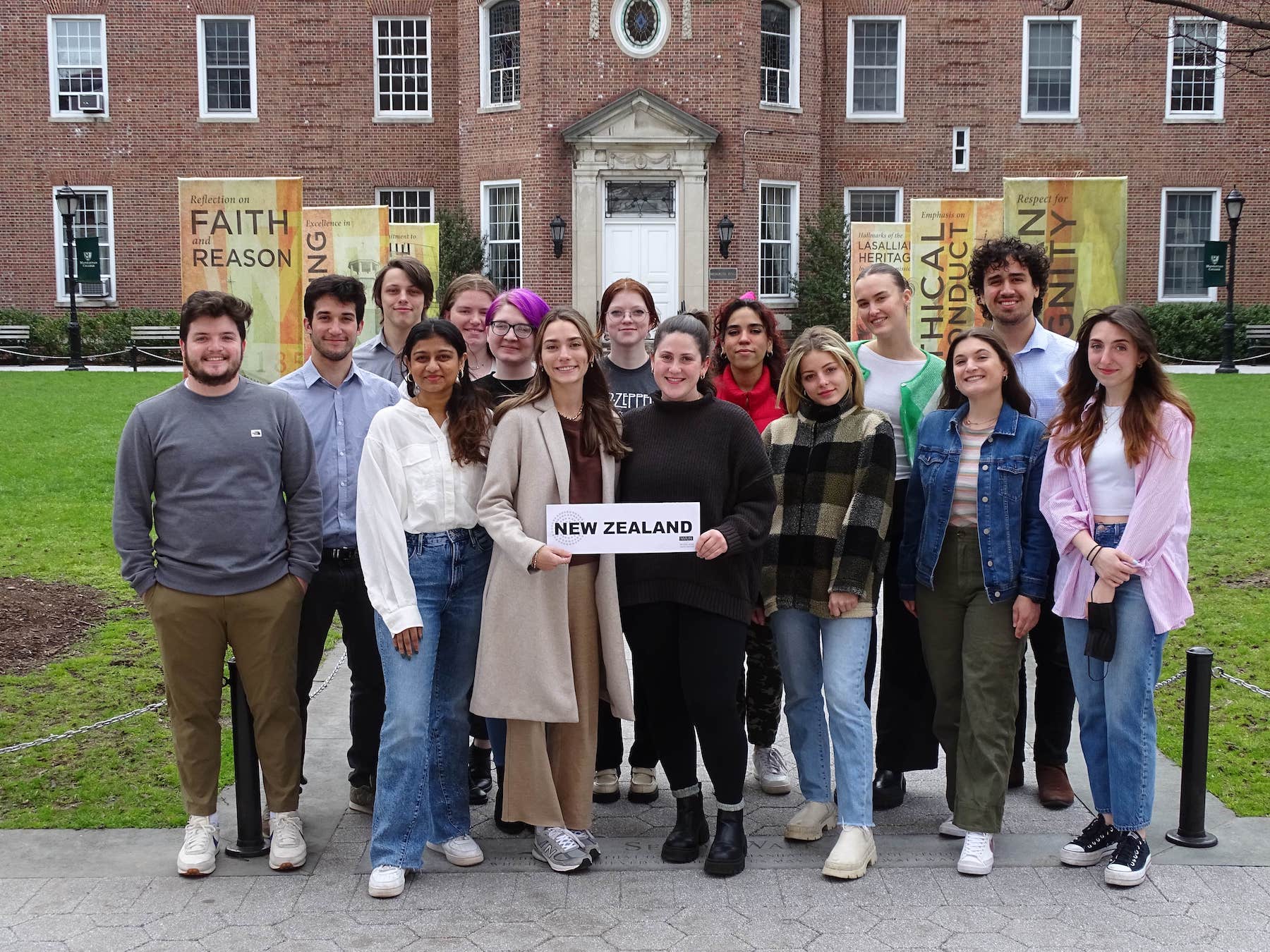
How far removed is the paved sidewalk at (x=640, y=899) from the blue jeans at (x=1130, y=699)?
11.2 inches

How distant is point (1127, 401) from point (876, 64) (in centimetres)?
2704


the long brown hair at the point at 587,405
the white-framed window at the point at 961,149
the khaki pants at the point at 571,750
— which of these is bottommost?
the khaki pants at the point at 571,750

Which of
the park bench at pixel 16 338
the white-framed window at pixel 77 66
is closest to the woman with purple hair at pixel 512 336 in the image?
the park bench at pixel 16 338

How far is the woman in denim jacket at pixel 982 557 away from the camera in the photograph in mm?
4781

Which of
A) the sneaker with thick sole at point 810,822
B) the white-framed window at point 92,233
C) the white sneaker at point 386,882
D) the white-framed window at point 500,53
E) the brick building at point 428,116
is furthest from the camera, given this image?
the white-framed window at point 92,233

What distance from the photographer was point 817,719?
16.2 feet

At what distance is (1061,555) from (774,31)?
25540 mm

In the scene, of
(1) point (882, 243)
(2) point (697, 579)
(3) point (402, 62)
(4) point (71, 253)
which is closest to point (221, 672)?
(2) point (697, 579)

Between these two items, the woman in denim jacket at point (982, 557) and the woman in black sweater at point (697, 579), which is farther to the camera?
the woman in denim jacket at point (982, 557)

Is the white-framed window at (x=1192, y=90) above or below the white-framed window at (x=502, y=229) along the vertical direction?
above

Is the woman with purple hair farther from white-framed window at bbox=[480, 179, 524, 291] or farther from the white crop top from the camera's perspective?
white-framed window at bbox=[480, 179, 524, 291]

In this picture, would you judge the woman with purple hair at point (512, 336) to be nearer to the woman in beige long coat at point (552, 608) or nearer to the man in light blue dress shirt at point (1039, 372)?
the woman in beige long coat at point (552, 608)

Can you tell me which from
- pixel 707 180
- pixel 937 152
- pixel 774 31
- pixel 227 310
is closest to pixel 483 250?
pixel 707 180

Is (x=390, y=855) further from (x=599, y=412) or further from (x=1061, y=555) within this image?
(x=1061, y=555)
